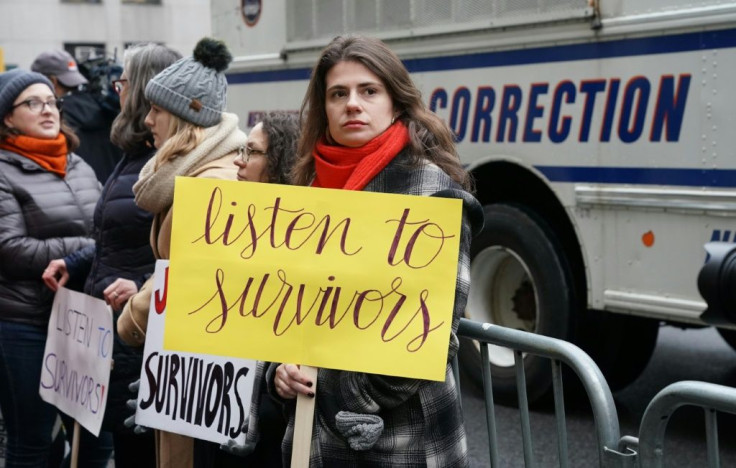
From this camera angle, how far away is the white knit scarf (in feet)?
12.0

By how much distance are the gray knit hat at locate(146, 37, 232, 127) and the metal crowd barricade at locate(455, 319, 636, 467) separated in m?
1.31

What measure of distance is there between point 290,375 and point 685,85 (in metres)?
3.39

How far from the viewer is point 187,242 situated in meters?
2.82

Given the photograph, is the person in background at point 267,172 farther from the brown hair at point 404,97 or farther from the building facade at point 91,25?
the building facade at point 91,25

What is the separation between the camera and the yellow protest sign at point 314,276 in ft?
8.57

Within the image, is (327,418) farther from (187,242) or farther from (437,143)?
(437,143)

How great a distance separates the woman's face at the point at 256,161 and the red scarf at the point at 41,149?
1.53 metres

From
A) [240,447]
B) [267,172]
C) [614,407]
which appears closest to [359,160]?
[267,172]

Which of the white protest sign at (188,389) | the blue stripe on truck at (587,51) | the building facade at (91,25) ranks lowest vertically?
the white protest sign at (188,389)

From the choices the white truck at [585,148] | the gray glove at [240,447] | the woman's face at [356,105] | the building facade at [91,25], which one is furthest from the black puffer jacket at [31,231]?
the building facade at [91,25]

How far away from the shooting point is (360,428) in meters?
2.60

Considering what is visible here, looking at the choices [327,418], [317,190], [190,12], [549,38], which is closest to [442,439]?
[327,418]

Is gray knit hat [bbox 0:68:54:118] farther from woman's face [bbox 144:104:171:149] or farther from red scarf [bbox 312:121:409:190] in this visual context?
red scarf [bbox 312:121:409:190]

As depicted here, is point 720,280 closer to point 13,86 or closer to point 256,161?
point 256,161
